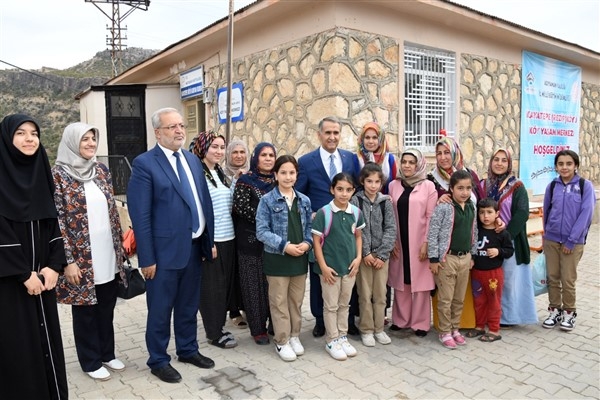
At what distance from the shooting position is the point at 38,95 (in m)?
37.8

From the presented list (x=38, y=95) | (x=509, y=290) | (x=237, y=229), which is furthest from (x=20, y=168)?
(x=38, y=95)

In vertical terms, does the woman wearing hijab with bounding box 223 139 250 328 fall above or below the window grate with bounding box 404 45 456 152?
below

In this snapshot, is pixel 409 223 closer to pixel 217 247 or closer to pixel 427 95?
pixel 217 247

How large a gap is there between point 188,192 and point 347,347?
169 cm

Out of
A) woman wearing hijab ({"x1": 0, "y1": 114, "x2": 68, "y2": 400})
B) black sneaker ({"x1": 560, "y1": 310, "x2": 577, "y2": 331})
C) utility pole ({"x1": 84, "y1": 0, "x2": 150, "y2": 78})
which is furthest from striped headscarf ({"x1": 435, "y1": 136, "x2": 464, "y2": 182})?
utility pole ({"x1": 84, "y1": 0, "x2": 150, "y2": 78})

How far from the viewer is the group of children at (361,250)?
3.41 meters

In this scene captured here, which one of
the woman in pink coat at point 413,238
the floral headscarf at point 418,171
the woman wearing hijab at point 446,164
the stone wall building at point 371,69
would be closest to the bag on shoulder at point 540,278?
the woman wearing hijab at point 446,164

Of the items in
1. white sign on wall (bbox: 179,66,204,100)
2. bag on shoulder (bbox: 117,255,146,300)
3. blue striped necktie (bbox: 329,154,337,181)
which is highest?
white sign on wall (bbox: 179,66,204,100)

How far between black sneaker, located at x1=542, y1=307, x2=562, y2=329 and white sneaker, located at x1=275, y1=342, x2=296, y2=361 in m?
2.35

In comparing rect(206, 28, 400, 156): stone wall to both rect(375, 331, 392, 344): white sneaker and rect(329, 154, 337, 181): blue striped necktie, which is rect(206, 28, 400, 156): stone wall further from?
rect(375, 331, 392, 344): white sneaker

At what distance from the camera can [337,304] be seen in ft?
11.5

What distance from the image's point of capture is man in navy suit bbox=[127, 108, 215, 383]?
2.97 meters

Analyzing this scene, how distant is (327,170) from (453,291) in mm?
1426

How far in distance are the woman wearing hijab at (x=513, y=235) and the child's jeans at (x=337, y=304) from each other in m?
1.46
